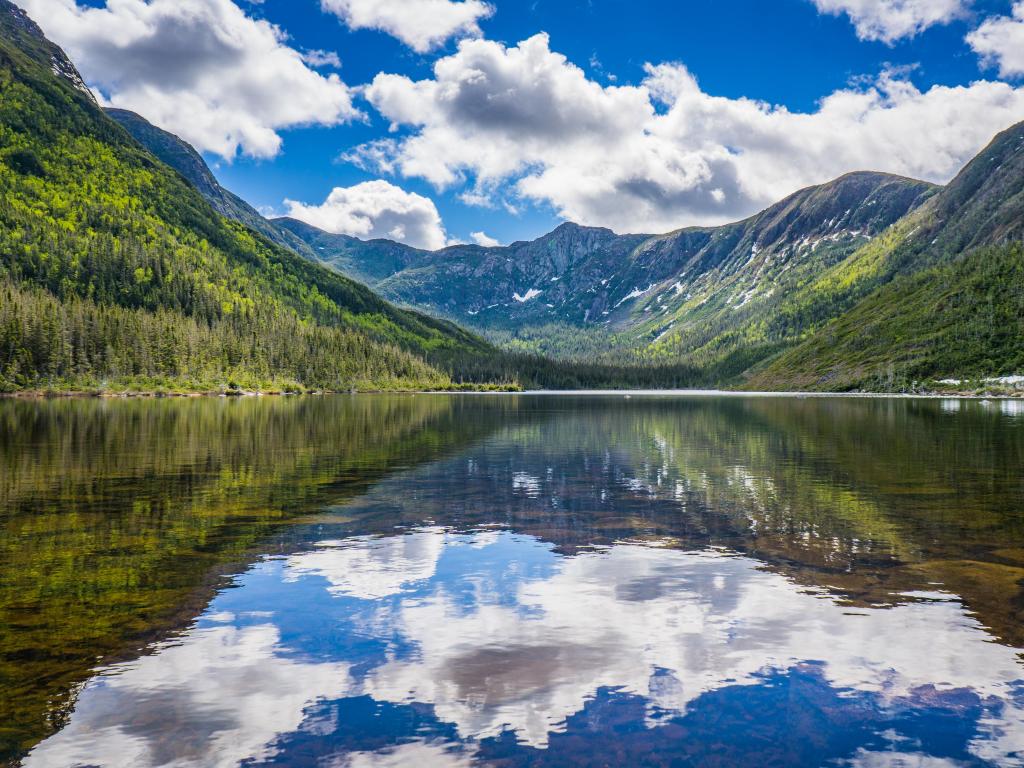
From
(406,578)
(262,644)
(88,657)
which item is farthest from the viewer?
(406,578)

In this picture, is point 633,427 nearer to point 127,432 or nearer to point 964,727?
point 127,432

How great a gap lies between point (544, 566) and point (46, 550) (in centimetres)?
1530

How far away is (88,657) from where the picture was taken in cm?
1298

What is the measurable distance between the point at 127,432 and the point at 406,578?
187ft

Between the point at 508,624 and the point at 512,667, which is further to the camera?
the point at 508,624

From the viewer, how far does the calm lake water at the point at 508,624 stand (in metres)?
10.3

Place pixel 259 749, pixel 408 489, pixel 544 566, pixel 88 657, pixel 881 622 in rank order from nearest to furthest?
1. pixel 259 749
2. pixel 88 657
3. pixel 881 622
4. pixel 544 566
5. pixel 408 489

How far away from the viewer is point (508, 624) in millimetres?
15453

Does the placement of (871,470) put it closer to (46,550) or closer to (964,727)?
(964,727)

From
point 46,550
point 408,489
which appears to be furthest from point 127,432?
point 46,550

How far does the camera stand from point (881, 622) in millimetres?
15234

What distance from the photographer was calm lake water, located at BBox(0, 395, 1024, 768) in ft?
33.9

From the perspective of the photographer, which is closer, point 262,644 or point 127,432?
point 262,644

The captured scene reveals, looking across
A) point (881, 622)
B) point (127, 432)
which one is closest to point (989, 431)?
point (881, 622)
